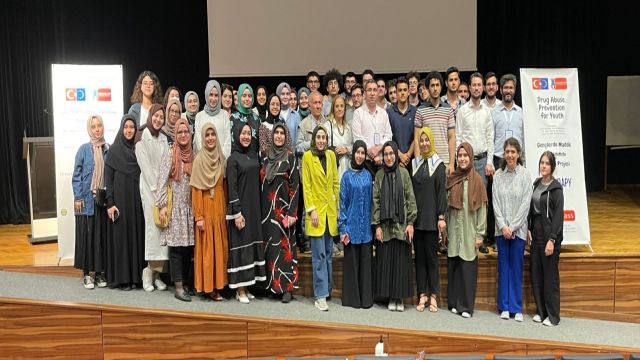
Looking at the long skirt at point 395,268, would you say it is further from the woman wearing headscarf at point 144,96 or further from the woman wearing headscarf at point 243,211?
the woman wearing headscarf at point 144,96

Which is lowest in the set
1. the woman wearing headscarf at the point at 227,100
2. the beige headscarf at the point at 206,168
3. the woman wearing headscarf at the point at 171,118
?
the beige headscarf at the point at 206,168

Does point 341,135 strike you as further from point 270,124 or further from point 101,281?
point 101,281

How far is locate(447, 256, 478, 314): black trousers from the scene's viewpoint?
490cm

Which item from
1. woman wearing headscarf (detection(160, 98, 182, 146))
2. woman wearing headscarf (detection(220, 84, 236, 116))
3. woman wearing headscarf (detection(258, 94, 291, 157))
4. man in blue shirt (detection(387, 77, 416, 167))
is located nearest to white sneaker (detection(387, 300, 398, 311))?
man in blue shirt (detection(387, 77, 416, 167))

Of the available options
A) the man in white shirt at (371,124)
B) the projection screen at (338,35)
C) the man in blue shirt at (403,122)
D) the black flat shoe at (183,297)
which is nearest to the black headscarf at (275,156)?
the man in white shirt at (371,124)

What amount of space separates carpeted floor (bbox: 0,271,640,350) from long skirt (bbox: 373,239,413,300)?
166 mm

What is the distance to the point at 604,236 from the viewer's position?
5.84 m

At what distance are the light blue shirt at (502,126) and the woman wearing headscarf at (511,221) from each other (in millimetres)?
421

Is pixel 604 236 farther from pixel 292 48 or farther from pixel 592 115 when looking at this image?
pixel 292 48

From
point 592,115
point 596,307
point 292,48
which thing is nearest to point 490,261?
point 596,307

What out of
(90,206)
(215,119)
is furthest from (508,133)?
(90,206)

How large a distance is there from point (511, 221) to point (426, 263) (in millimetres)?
703

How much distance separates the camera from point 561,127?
18.0ft

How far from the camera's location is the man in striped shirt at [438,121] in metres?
5.09
